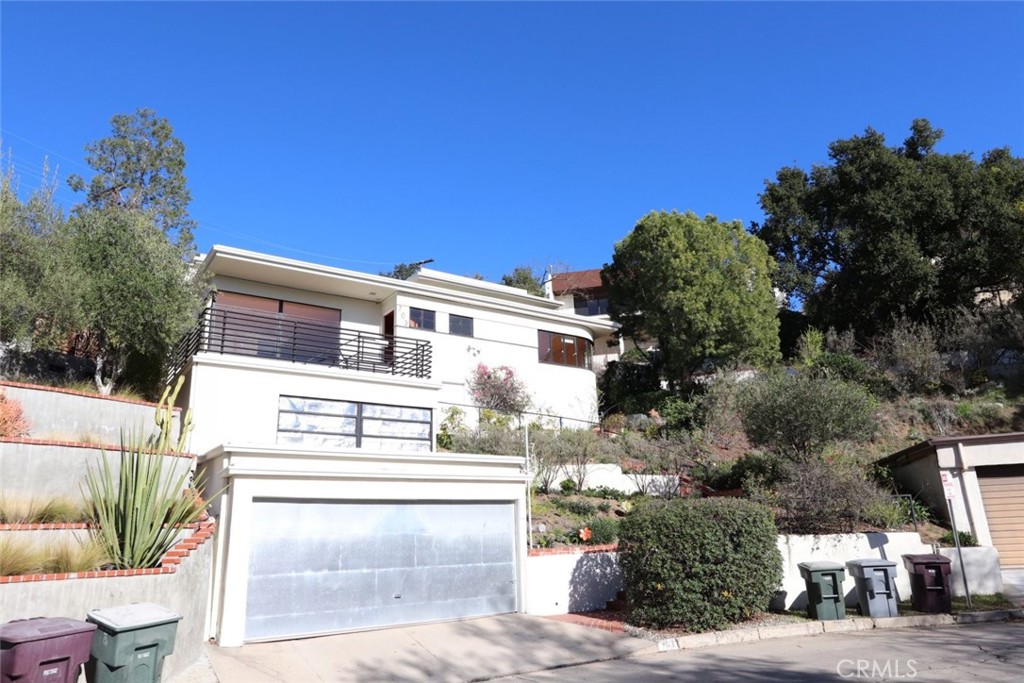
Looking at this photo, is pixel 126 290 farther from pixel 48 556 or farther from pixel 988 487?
pixel 988 487

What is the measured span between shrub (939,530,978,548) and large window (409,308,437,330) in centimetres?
1538

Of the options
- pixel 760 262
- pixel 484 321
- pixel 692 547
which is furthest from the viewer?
pixel 760 262

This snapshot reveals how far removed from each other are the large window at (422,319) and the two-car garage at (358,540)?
10.2 metres

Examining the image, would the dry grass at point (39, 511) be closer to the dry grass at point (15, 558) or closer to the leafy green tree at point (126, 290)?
the dry grass at point (15, 558)

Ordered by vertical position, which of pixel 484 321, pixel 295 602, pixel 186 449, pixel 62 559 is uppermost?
pixel 484 321

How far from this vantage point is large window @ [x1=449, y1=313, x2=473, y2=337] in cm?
2327

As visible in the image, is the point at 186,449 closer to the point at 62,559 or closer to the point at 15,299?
the point at 15,299

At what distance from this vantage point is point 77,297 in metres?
12.6

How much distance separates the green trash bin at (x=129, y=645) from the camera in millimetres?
6648

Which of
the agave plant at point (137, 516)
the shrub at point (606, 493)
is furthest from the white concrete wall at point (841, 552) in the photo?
the agave plant at point (137, 516)

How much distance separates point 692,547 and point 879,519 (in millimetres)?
6402

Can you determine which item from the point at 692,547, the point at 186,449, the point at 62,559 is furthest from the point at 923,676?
the point at 186,449

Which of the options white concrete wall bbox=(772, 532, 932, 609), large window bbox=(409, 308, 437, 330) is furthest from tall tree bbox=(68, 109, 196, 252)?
white concrete wall bbox=(772, 532, 932, 609)

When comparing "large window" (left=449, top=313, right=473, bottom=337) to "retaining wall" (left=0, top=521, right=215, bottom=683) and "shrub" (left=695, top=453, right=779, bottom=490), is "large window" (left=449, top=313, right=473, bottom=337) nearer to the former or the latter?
"shrub" (left=695, top=453, right=779, bottom=490)
